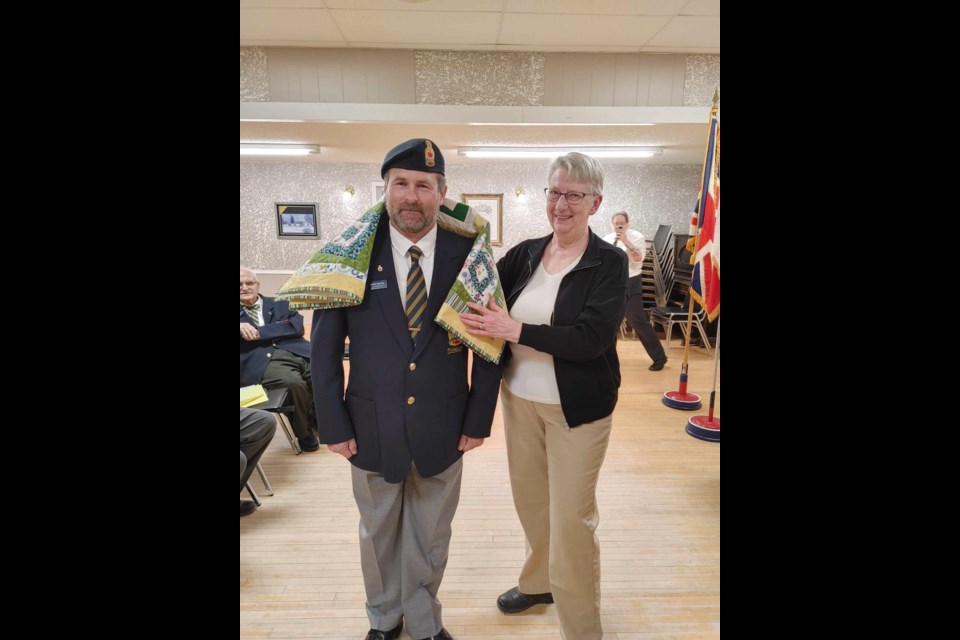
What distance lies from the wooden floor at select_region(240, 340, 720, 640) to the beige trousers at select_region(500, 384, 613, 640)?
1.04 ft

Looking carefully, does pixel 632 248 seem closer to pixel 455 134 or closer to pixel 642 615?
pixel 455 134

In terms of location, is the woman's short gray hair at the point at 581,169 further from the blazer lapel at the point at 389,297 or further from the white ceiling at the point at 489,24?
the white ceiling at the point at 489,24

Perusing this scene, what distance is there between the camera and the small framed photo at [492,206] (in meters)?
8.45

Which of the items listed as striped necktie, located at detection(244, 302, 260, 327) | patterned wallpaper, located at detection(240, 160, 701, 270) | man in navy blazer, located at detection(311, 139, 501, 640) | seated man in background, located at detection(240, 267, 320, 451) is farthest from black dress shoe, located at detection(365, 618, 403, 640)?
patterned wallpaper, located at detection(240, 160, 701, 270)

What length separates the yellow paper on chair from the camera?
10.5ft

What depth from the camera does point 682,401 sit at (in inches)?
187

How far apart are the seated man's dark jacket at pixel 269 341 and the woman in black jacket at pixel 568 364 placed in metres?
2.60

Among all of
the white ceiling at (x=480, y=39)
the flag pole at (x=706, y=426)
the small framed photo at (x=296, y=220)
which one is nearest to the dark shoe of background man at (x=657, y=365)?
the flag pole at (x=706, y=426)

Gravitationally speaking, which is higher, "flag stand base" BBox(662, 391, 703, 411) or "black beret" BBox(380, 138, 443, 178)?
"black beret" BBox(380, 138, 443, 178)

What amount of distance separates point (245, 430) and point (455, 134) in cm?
400

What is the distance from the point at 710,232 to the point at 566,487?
274cm

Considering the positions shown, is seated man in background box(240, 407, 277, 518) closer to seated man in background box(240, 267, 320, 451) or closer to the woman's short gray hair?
seated man in background box(240, 267, 320, 451)

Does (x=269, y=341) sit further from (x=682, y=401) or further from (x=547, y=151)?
(x=547, y=151)

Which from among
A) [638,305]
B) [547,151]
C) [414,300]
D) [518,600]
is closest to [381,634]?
[518,600]
